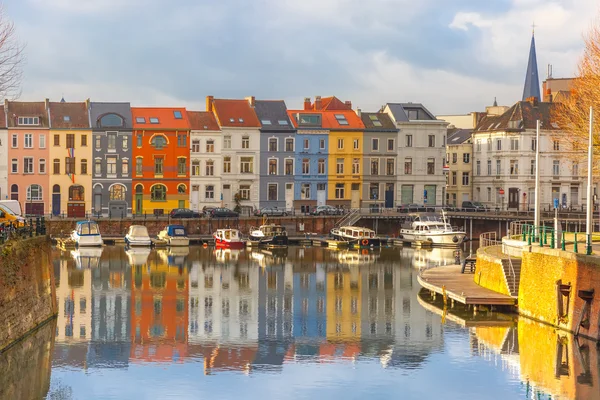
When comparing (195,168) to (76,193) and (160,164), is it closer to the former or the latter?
(160,164)

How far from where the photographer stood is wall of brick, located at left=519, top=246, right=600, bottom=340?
3372cm

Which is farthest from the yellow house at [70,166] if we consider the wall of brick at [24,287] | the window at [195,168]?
the wall of brick at [24,287]

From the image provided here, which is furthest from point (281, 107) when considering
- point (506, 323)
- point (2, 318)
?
point (2, 318)

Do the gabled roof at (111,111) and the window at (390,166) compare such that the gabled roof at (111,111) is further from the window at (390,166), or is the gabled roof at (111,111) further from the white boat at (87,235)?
the window at (390,166)

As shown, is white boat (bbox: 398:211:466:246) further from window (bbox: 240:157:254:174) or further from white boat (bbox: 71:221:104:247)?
white boat (bbox: 71:221:104:247)

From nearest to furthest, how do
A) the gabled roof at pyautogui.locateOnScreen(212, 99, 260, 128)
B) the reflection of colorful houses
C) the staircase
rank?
1. the reflection of colorful houses
2. the staircase
3. the gabled roof at pyautogui.locateOnScreen(212, 99, 260, 128)

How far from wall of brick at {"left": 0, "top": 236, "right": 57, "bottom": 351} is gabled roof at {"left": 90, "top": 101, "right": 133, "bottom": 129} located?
50397mm

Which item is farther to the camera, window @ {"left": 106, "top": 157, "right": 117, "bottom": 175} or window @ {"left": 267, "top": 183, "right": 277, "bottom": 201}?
window @ {"left": 267, "top": 183, "right": 277, "bottom": 201}

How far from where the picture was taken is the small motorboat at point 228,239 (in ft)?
251

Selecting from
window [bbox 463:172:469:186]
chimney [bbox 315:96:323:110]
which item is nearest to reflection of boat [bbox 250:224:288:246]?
chimney [bbox 315:96:323:110]

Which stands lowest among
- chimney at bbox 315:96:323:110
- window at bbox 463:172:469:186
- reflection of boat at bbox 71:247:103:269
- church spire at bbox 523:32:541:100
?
reflection of boat at bbox 71:247:103:269

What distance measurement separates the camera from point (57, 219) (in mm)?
81750

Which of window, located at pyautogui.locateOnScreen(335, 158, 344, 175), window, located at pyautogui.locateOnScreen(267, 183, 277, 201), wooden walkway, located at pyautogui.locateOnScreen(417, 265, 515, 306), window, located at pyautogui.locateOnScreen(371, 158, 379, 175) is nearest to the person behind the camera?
wooden walkway, located at pyautogui.locateOnScreen(417, 265, 515, 306)

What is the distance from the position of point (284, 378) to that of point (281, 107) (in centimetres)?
6774
